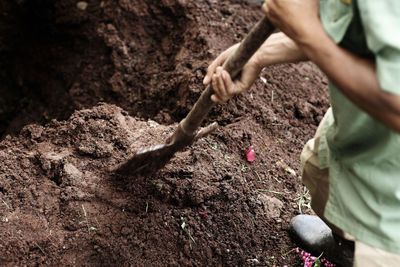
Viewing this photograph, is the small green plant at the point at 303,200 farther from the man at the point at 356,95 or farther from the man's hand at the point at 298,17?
the man's hand at the point at 298,17

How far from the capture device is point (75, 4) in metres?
3.48

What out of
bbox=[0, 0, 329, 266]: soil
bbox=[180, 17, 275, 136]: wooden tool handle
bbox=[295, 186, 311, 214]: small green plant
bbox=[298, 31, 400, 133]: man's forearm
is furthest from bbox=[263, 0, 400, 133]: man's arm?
bbox=[295, 186, 311, 214]: small green plant

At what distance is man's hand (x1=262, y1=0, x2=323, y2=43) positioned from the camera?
1.21m

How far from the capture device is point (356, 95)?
3.66ft

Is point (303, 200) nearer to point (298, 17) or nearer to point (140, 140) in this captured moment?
point (140, 140)

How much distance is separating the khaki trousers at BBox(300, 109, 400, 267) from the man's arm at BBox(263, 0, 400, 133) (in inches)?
26.1

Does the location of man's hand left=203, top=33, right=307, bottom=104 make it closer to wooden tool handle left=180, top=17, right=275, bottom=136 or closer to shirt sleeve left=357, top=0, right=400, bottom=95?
wooden tool handle left=180, top=17, right=275, bottom=136

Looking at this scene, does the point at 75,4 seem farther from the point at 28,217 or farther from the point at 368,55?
the point at 368,55

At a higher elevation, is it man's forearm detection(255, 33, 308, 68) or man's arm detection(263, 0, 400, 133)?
man's arm detection(263, 0, 400, 133)

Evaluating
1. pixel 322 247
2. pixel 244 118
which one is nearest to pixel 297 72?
pixel 244 118

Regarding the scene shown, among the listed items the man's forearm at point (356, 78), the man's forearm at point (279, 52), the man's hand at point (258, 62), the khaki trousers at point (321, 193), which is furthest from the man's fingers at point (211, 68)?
the man's forearm at point (356, 78)

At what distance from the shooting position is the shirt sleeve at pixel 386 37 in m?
0.96

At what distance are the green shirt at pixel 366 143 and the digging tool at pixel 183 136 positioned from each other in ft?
1.55

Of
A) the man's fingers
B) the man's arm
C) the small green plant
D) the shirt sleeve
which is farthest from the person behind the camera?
the small green plant
